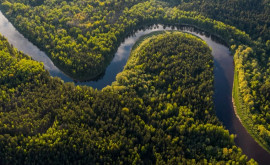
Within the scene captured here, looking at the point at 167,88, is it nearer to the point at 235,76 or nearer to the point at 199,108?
the point at 199,108

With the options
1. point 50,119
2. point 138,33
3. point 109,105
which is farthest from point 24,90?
point 138,33

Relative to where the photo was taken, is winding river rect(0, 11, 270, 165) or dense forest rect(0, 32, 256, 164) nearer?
dense forest rect(0, 32, 256, 164)

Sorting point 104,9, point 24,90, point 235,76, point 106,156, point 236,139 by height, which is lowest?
point 106,156

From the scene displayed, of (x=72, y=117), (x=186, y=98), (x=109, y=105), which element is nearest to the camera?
(x=72, y=117)

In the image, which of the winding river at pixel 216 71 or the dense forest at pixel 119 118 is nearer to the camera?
the dense forest at pixel 119 118
